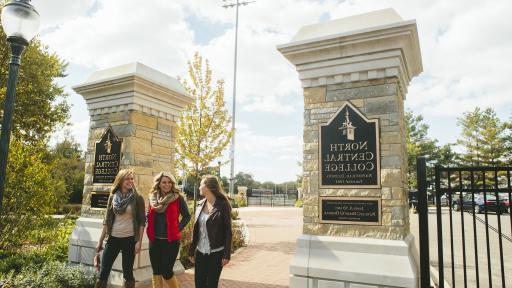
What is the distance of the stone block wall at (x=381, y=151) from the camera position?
4004mm

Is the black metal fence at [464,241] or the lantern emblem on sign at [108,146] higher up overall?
the lantern emblem on sign at [108,146]

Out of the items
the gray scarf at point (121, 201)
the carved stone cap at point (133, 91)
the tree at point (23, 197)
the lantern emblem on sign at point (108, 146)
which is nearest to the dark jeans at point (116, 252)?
the gray scarf at point (121, 201)

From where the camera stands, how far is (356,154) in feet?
13.9

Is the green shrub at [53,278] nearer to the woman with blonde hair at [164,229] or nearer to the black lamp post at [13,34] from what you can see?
the woman with blonde hair at [164,229]

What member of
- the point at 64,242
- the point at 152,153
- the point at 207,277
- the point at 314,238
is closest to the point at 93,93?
the point at 152,153

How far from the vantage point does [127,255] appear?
4.64 metres

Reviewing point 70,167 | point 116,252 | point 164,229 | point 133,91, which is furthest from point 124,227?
point 70,167

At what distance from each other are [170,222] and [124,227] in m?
0.72

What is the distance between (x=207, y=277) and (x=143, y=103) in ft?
12.0

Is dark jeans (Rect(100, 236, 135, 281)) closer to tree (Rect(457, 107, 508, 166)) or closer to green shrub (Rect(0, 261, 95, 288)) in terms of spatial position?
green shrub (Rect(0, 261, 95, 288))

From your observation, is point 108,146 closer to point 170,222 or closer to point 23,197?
point 170,222

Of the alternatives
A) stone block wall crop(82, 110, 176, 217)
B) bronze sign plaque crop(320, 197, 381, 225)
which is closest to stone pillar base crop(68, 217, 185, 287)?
stone block wall crop(82, 110, 176, 217)

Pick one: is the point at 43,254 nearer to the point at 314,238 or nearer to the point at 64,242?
the point at 64,242

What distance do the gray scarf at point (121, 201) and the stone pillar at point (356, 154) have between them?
230 centimetres
